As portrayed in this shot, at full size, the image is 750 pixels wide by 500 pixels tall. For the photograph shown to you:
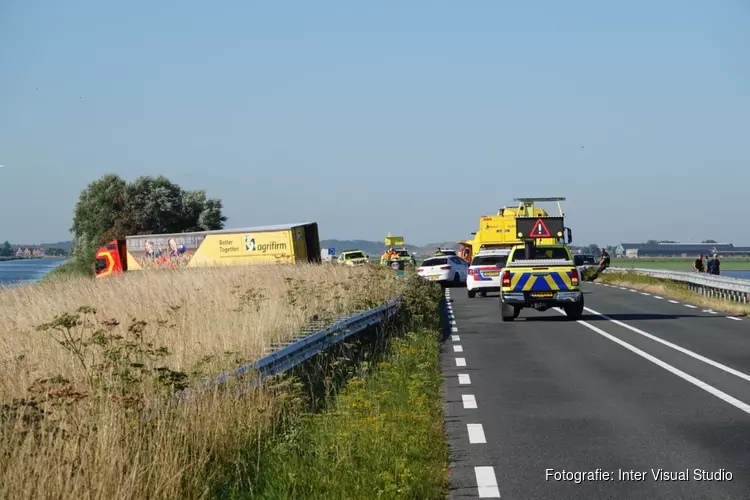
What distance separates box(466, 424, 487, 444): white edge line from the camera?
9.85 metres

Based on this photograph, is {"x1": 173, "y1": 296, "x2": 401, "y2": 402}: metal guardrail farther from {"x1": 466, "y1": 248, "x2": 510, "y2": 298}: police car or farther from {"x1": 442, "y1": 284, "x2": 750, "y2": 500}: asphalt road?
{"x1": 466, "y1": 248, "x2": 510, "y2": 298}: police car

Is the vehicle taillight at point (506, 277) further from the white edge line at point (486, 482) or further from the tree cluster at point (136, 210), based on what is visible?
the tree cluster at point (136, 210)

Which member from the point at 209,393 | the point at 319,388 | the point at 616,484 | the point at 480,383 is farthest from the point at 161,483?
the point at 480,383

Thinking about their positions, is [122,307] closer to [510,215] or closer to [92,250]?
[510,215]

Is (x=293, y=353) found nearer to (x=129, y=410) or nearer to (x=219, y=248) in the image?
(x=129, y=410)

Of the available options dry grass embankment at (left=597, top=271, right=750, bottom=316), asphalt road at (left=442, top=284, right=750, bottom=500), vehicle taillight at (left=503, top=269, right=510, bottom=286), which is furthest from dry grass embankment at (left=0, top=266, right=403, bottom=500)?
dry grass embankment at (left=597, top=271, right=750, bottom=316)

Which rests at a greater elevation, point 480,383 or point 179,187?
point 179,187

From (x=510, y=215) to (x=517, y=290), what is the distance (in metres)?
22.5

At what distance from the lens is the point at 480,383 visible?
1420 cm

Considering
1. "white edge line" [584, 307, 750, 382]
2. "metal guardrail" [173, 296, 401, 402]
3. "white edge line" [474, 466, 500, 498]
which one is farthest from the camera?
"white edge line" [584, 307, 750, 382]

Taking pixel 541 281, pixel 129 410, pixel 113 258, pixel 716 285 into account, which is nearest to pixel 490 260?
pixel 716 285

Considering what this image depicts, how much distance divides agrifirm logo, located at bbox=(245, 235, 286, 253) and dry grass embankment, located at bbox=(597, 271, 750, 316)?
15646 millimetres

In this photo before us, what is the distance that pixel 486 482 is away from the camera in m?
8.13

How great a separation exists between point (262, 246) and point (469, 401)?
1481 inches
